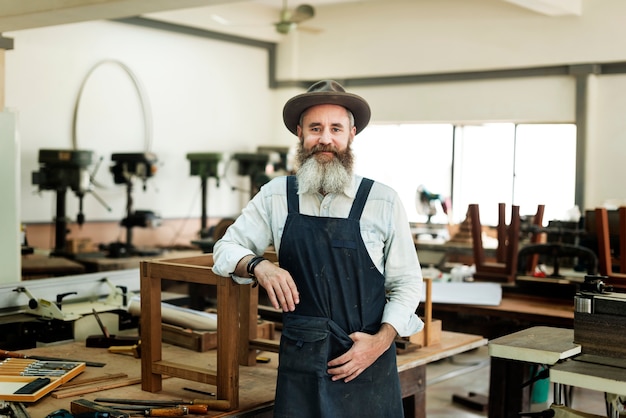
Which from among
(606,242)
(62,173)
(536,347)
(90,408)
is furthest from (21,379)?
(62,173)

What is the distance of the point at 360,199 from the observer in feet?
7.54

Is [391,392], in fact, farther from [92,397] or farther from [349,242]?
[92,397]

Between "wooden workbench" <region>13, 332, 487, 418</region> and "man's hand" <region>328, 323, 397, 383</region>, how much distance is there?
0.36 metres

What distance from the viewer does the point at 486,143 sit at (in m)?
8.35

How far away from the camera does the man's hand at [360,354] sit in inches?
86.4

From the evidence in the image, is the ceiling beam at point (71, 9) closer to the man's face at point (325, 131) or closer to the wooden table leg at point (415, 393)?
the man's face at point (325, 131)

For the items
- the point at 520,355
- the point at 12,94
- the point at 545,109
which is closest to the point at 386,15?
the point at 545,109

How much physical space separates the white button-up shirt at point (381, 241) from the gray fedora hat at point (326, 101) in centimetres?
23

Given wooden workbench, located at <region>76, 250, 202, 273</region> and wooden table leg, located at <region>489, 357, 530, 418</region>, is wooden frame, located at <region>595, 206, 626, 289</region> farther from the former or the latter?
wooden workbench, located at <region>76, 250, 202, 273</region>

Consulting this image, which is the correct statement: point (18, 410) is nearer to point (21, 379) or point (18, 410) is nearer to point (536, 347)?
point (21, 379)

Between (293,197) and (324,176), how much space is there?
0.42 ft

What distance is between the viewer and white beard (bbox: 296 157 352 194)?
7.44 feet

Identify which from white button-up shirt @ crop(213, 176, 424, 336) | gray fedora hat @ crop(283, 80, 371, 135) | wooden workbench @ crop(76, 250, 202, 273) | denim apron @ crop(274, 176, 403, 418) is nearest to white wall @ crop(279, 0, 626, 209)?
wooden workbench @ crop(76, 250, 202, 273)

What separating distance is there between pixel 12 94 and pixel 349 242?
5221 mm
